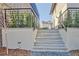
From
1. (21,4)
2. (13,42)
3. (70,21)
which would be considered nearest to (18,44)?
(13,42)

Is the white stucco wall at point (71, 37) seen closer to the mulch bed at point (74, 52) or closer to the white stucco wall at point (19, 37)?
the mulch bed at point (74, 52)

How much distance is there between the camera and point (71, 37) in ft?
22.2

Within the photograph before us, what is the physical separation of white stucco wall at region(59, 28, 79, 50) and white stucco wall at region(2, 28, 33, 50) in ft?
3.38

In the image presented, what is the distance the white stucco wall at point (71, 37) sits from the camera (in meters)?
6.69

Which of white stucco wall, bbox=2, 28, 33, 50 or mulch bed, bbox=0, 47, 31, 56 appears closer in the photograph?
mulch bed, bbox=0, 47, 31, 56

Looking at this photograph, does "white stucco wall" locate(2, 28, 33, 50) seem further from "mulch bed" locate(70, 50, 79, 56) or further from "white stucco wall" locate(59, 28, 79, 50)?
"mulch bed" locate(70, 50, 79, 56)

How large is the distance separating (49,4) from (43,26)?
0.69 m

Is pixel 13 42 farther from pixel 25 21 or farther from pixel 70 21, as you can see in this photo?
pixel 70 21

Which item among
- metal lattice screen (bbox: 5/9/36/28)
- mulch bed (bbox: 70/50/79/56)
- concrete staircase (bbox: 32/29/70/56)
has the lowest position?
mulch bed (bbox: 70/50/79/56)

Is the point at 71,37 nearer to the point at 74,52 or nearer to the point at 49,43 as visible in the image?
the point at 74,52

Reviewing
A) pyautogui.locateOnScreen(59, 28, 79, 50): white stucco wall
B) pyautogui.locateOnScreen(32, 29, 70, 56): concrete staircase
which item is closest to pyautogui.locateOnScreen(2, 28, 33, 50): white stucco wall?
pyautogui.locateOnScreen(32, 29, 70, 56): concrete staircase

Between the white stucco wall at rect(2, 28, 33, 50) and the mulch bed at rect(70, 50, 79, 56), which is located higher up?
the white stucco wall at rect(2, 28, 33, 50)

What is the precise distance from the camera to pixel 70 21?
6723 mm

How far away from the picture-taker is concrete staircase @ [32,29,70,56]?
6.73 metres
